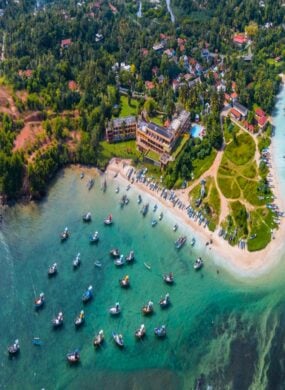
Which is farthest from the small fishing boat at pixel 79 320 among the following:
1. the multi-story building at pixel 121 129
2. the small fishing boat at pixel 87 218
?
the multi-story building at pixel 121 129

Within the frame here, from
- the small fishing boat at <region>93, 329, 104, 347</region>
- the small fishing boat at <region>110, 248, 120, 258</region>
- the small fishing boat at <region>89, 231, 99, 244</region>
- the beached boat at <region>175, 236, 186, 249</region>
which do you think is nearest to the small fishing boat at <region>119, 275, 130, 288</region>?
the small fishing boat at <region>110, 248, 120, 258</region>

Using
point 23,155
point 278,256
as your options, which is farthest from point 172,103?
point 278,256

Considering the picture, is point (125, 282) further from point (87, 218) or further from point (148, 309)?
point (87, 218)

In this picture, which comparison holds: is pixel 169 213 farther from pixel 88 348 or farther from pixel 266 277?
pixel 88 348

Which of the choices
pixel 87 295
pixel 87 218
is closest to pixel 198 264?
pixel 87 295

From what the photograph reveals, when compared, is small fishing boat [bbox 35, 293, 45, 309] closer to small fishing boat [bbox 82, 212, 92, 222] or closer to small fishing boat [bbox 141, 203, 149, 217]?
small fishing boat [bbox 82, 212, 92, 222]

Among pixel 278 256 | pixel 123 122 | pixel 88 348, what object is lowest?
pixel 88 348
